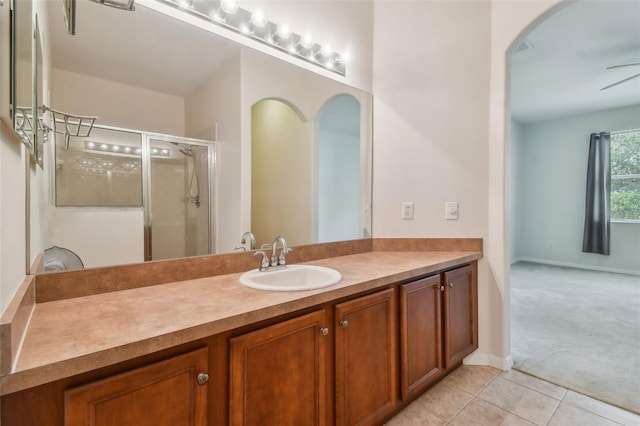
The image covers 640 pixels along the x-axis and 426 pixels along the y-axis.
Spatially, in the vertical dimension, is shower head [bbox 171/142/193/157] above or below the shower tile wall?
above

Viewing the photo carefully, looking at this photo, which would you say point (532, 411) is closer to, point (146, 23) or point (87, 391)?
point (87, 391)

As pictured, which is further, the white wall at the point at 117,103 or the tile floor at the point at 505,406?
the tile floor at the point at 505,406

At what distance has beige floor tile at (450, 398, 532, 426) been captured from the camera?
159 cm

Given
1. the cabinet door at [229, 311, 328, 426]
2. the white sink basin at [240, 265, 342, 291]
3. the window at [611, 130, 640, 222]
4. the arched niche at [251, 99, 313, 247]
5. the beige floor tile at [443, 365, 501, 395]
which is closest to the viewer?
the cabinet door at [229, 311, 328, 426]

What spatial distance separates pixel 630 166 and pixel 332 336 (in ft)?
20.7

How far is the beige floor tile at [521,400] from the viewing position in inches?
65.0

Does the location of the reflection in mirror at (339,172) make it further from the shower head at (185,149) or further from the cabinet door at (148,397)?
the cabinet door at (148,397)

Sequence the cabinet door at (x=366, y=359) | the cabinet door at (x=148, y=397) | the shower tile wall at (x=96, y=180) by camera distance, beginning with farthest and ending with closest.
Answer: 1. the cabinet door at (x=366, y=359)
2. the shower tile wall at (x=96, y=180)
3. the cabinet door at (x=148, y=397)

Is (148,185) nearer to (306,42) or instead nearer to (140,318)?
(140,318)

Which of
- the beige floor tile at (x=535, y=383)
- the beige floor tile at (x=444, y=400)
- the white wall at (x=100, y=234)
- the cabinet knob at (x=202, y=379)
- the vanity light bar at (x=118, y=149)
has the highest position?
the vanity light bar at (x=118, y=149)

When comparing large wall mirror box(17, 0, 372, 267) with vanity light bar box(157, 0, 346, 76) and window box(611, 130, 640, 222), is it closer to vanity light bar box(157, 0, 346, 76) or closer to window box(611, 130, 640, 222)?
vanity light bar box(157, 0, 346, 76)

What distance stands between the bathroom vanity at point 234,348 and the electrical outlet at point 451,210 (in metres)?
0.46

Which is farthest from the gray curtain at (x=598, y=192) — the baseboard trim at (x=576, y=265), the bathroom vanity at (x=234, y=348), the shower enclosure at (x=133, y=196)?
the shower enclosure at (x=133, y=196)

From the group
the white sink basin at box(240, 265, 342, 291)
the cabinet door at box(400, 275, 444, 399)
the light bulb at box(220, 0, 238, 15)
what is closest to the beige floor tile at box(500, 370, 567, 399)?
the cabinet door at box(400, 275, 444, 399)
